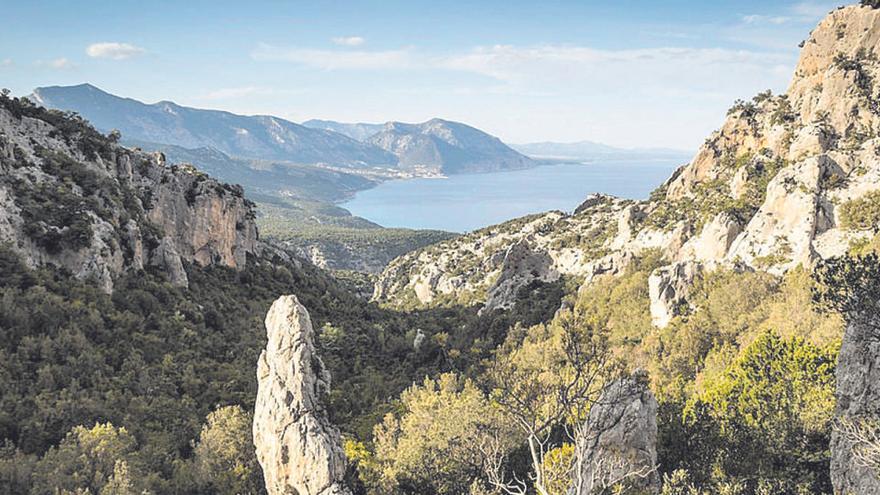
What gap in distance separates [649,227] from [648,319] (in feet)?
49.8

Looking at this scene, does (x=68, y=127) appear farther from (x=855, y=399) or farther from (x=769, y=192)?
(x=769, y=192)

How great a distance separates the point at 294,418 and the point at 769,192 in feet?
110

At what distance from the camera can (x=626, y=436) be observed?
17.2 m

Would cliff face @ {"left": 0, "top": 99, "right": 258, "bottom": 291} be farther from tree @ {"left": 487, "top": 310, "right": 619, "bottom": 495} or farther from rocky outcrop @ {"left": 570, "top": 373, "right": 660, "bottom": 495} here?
rocky outcrop @ {"left": 570, "top": 373, "right": 660, "bottom": 495}

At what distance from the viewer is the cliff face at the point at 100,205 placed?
997 inches

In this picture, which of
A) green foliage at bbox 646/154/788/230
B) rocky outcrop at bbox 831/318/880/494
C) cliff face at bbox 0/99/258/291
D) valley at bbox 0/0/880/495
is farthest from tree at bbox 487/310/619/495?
cliff face at bbox 0/99/258/291

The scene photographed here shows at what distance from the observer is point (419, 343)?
134ft

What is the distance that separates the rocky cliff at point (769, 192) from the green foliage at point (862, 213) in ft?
0.33

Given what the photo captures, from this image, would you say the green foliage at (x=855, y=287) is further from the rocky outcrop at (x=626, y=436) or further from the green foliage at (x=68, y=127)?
the green foliage at (x=68, y=127)

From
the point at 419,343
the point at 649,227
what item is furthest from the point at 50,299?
the point at 649,227

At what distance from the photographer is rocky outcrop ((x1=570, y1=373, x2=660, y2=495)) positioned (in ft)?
53.3

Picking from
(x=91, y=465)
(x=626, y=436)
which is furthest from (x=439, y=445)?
(x=91, y=465)

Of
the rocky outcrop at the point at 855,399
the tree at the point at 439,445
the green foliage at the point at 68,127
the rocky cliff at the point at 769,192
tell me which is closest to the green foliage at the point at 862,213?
the rocky cliff at the point at 769,192

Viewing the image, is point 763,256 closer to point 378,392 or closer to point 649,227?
point 649,227
